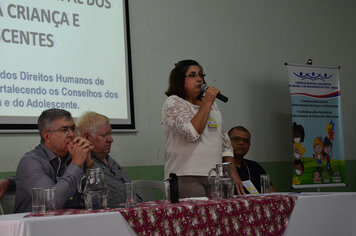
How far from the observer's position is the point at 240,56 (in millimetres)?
5000

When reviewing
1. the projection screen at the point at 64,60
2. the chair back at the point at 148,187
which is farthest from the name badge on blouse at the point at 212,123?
the projection screen at the point at 64,60

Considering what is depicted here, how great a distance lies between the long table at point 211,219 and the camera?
1.63 m

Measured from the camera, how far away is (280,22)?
5.36 meters

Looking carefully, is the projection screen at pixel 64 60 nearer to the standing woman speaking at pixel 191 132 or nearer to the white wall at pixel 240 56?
the white wall at pixel 240 56

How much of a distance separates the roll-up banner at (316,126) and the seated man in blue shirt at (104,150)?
237 centimetres

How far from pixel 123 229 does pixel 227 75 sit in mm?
3277

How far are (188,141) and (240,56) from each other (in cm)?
223

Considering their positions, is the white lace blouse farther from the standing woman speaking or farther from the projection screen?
the projection screen

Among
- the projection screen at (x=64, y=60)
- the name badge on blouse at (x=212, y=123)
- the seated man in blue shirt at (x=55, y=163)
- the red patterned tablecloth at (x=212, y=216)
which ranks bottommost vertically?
the red patterned tablecloth at (x=212, y=216)

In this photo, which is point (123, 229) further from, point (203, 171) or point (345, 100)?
point (345, 100)

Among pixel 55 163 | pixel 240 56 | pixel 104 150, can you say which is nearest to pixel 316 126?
pixel 240 56

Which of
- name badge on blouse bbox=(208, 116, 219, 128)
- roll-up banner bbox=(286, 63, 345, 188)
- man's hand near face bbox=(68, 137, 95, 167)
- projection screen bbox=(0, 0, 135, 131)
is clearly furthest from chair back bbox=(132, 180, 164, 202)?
roll-up banner bbox=(286, 63, 345, 188)

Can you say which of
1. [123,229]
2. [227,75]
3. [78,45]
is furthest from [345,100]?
[123,229]

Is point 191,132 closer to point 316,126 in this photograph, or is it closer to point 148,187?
point 148,187
